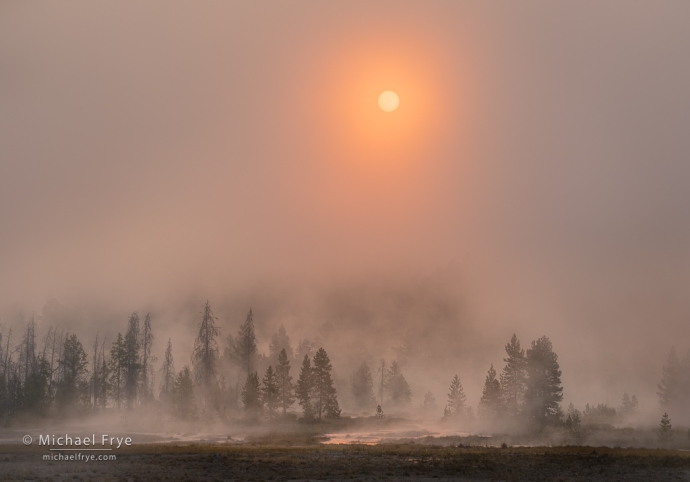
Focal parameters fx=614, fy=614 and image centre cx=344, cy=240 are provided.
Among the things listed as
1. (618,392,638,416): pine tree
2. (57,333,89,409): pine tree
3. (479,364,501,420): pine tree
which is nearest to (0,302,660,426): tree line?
(479,364,501,420): pine tree

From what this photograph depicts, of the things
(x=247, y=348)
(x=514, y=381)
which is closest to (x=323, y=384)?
(x=247, y=348)

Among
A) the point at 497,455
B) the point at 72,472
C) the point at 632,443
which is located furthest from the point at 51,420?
the point at 632,443

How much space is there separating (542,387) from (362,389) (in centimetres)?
4852

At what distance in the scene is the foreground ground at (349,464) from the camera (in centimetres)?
4188

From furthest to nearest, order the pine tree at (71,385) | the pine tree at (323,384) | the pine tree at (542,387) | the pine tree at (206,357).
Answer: the pine tree at (206,357), the pine tree at (323,384), the pine tree at (71,385), the pine tree at (542,387)

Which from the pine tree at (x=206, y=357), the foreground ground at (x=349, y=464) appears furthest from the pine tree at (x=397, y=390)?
the foreground ground at (x=349, y=464)

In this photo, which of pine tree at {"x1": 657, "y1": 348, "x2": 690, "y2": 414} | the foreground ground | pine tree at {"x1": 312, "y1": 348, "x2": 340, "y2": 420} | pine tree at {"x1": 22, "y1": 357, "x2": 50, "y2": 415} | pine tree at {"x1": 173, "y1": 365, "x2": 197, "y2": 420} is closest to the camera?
the foreground ground

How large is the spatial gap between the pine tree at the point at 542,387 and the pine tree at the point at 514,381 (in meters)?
1.15

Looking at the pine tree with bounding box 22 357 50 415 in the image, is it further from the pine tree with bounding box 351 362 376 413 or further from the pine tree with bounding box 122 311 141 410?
the pine tree with bounding box 351 362 376 413

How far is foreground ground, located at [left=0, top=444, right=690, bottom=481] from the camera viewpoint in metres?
41.9

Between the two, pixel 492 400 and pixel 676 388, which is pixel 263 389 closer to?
pixel 492 400

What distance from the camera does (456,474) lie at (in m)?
43.7

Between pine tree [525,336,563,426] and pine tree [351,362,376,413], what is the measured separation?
4591 centimetres

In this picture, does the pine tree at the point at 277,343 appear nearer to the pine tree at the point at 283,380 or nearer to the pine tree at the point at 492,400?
the pine tree at the point at 283,380
